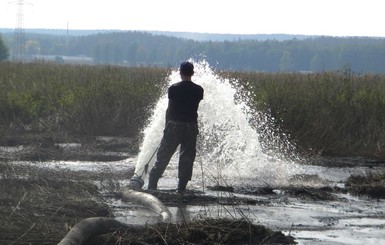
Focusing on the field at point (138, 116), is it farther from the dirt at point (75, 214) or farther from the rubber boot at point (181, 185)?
the rubber boot at point (181, 185)

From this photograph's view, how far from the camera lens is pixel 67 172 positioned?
1502 centimetres

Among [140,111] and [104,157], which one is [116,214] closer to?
[104,157]

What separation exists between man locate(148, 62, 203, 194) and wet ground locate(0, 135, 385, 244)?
0.31 m

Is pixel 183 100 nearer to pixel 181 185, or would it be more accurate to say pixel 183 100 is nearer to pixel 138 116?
pixel 181 185

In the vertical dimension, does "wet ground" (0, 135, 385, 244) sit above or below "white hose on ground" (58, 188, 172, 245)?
below

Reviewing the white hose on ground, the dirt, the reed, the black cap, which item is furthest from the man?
the reed

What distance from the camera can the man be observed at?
13414mm

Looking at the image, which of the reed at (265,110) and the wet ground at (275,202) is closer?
the wet ground at (275,202)

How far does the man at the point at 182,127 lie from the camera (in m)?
13.4

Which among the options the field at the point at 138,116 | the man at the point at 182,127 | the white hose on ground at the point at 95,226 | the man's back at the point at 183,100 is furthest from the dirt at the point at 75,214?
the man's back at the point at 183,100

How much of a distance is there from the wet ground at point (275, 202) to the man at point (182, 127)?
12.1 inches

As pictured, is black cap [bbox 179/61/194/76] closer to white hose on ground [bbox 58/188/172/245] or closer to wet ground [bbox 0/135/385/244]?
wet ground [bbox 0/135/385/244]

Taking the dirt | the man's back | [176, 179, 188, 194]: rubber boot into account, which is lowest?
[176, 179, 188, 194]: rubber boot

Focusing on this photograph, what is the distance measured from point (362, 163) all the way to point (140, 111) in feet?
20.5
